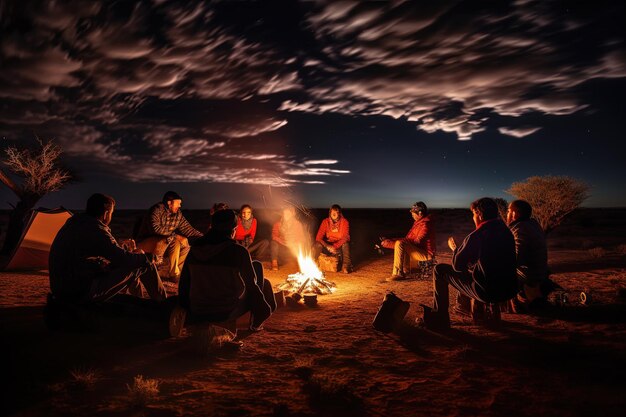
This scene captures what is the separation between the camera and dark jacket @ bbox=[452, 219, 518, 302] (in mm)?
4516

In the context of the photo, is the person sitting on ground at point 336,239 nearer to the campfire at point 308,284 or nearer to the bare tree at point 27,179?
the campfire at point 308,284

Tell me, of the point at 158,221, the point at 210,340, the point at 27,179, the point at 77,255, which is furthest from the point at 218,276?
the point at 27,179

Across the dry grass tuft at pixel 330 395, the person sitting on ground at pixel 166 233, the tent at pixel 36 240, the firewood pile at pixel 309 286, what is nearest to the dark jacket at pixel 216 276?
the dry grass tuft at pixel 330 395

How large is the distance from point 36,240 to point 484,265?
11020mm

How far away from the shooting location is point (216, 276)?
158 inches

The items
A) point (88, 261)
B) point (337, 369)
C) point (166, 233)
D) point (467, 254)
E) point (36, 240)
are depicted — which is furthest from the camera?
point (36, 240)

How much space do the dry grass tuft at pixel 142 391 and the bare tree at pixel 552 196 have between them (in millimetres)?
16002

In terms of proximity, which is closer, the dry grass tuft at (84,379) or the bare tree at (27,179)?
the dry grass tuft at (84,379)

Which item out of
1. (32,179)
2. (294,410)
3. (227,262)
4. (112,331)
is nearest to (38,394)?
(112,331)

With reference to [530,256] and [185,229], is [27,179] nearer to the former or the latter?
[185,229]

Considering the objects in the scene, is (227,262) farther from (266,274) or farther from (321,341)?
(266,274)

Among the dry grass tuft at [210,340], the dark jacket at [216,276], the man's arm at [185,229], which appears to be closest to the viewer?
the dark jacket at [216,276]

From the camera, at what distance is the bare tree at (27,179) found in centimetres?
1222

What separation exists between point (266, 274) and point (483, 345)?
6.62 metres
